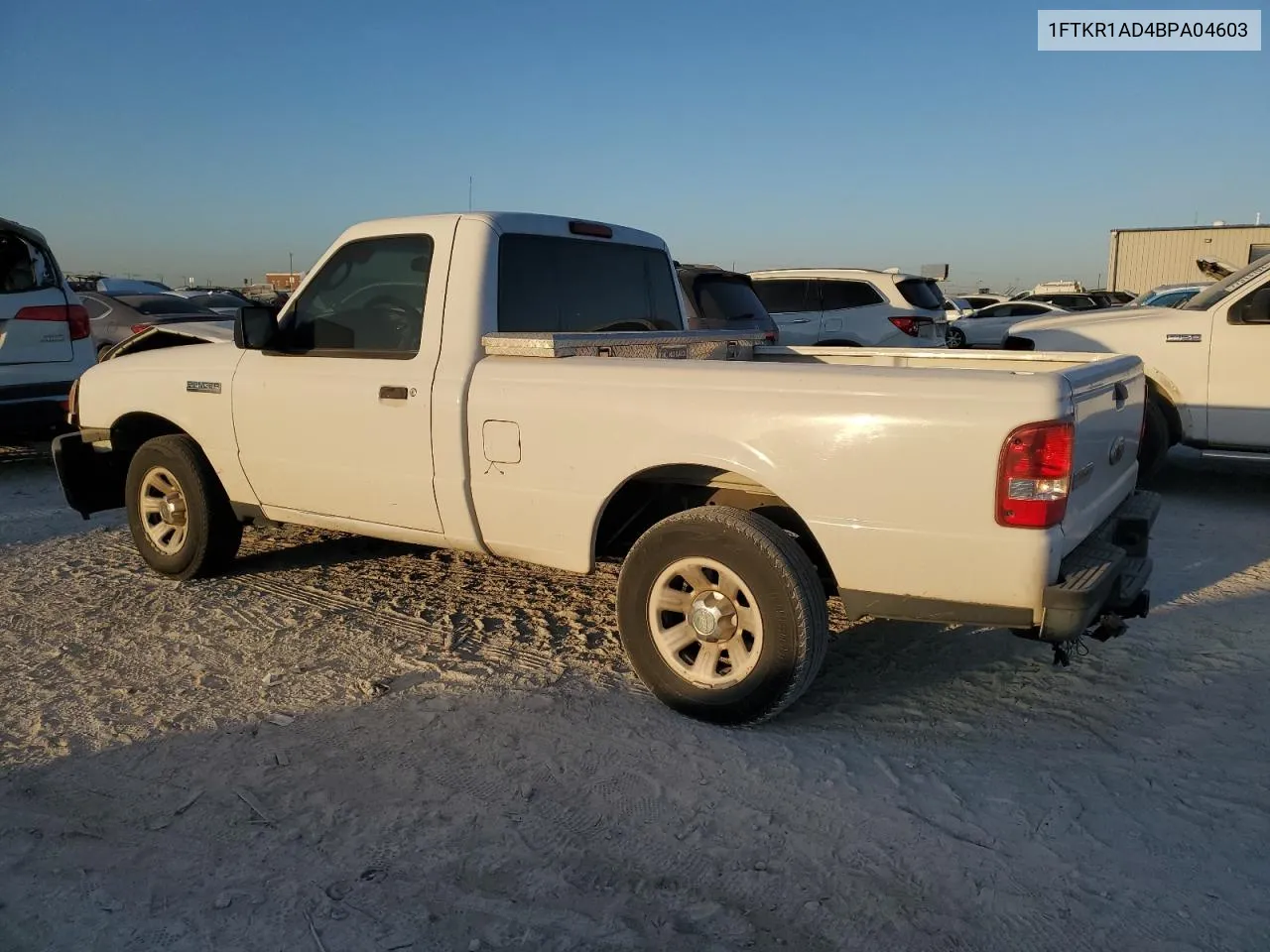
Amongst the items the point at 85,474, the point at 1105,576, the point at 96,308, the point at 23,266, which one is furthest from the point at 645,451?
the point at 96,308

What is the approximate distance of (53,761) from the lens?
347 cm

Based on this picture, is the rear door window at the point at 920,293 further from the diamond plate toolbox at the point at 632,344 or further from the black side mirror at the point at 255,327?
the black side mirror at the point at 255,327

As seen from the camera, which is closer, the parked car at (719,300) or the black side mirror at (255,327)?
the black side mirror at (255,327)

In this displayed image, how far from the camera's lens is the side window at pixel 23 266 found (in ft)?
28.2

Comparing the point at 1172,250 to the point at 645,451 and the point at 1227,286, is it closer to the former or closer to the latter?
the point at 1227,286

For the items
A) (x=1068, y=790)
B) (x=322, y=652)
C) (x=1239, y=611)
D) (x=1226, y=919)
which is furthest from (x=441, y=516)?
(x=1239, y=611)

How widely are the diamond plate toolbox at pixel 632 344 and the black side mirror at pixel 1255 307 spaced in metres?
4.16

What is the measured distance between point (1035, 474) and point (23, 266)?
355 inches

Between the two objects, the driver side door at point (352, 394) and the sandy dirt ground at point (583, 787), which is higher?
the driver side door at point (352, 394)

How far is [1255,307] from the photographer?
7289 millimetres

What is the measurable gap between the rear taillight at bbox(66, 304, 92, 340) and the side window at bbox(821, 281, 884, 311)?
8.02 meters

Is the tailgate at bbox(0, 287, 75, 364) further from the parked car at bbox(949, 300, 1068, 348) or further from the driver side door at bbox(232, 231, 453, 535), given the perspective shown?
the parked car at bbox(949, 300, 1068, 348)

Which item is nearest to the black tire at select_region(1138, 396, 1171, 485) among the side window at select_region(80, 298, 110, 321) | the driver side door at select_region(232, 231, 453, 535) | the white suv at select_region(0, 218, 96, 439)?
the driver side door at select_region(232, 231, 453, 535)

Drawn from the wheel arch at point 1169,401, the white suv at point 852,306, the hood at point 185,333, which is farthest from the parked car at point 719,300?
the hood at point 185,333
